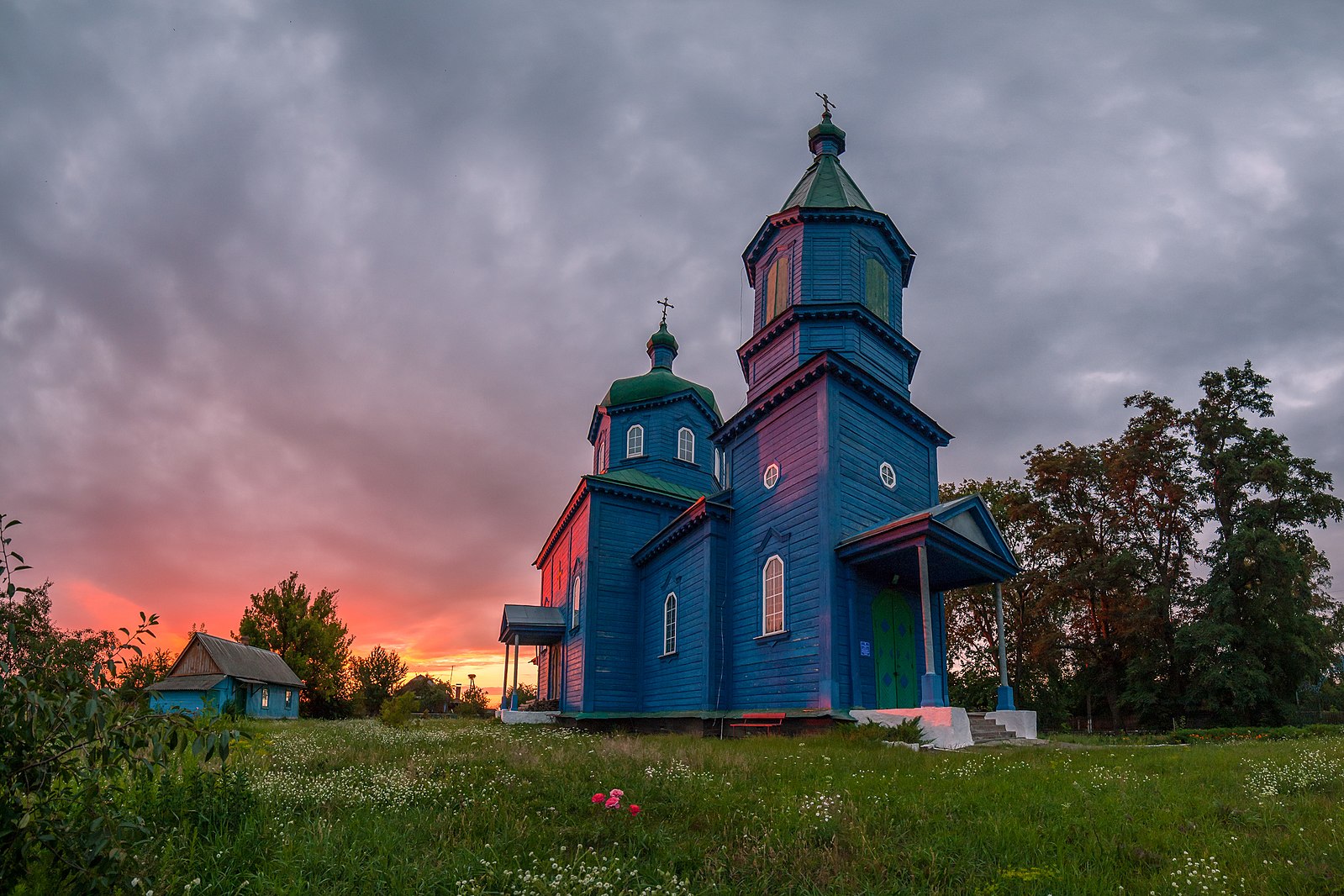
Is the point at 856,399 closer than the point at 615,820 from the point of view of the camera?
No

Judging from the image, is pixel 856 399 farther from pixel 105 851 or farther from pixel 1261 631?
pixel 1261 631

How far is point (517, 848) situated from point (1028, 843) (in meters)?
3.43

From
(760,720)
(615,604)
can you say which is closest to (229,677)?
(615,604)

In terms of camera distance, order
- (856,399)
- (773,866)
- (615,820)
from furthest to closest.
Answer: (856,399), (615,820), (773,866)

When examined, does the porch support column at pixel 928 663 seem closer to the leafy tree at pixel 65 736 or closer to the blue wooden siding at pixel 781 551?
the blue wooden siding at pixel 781 551

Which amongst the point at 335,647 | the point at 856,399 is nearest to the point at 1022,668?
the point at 856,399

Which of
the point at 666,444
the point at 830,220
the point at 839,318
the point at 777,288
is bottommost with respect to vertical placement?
the point at 666,444

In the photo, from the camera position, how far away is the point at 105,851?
349 centimetres

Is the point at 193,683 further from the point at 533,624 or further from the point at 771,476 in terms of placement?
the point at 771,476

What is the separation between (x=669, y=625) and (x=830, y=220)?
1179cm

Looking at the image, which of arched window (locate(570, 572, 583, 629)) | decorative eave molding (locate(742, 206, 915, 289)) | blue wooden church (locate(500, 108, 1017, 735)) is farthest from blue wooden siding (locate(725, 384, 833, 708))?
arched window (locate(570, 572, 583, 629))

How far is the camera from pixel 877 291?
19.9m

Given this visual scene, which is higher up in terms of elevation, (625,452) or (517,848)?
(625,452)

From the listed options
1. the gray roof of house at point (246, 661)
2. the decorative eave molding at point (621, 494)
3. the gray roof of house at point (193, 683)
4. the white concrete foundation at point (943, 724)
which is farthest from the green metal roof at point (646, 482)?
the gray roof of house at point (193, 683)
